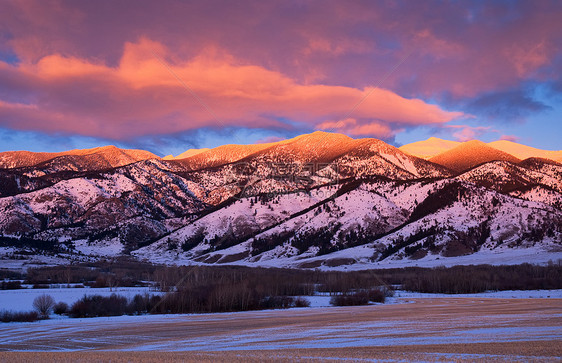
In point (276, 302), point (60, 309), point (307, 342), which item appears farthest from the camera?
point (276, 302)

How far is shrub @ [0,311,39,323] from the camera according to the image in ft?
173

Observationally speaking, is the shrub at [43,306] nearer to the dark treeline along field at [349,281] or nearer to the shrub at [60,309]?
the shrub at [60,309]

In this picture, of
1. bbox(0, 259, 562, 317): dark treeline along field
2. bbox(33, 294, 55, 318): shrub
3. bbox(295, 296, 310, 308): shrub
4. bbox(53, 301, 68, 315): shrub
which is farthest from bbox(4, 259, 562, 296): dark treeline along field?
bbox(33, 294, 55, 318): shrub

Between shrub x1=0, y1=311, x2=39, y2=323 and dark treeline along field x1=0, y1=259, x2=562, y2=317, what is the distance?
465 centimetres

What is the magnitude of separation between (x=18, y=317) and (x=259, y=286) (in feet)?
100

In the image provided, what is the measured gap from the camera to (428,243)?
15462cm

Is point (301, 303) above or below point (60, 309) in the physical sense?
below

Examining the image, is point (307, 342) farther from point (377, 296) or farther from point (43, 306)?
Result: point (377, 296)

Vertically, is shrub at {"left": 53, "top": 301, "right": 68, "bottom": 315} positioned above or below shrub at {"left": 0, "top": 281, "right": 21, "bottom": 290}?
below

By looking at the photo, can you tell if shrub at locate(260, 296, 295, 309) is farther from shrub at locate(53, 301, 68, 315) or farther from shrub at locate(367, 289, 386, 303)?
shrub at locate(53, 301, 68, 315)

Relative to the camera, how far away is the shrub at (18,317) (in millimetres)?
52750

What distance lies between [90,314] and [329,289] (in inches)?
A: 1661

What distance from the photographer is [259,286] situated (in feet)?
240

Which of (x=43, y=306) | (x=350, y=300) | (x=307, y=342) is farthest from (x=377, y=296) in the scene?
(x=307, y=342)
